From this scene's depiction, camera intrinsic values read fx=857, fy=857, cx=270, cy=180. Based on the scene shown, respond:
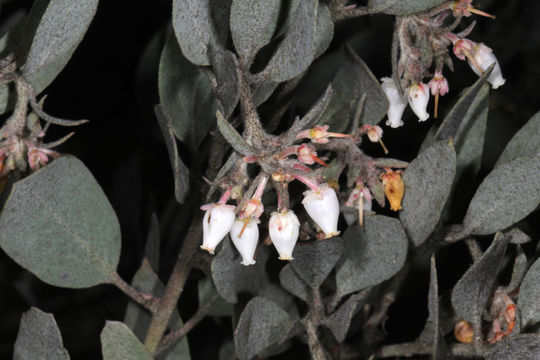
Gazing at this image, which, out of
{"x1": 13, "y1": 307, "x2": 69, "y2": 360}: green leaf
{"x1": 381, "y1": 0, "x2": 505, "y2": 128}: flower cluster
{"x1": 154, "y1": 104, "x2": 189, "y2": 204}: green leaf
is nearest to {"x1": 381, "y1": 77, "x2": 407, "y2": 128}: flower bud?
{"x1": 381, "y1": 0, "x2": 505, "y2": 128}: flower cluster

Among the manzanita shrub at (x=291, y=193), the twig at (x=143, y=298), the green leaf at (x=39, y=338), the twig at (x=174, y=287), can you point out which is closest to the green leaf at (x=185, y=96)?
the manzanita shrub at (x=291, y=193)

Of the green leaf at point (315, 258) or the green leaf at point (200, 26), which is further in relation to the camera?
the green leaf at point (315, 258)

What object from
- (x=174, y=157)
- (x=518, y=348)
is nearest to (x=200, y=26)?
(x=174, y=157)

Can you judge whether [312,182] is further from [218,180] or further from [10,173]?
[10,173]

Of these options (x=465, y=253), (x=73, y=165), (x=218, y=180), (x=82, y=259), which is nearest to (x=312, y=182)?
(x=218, y=180)

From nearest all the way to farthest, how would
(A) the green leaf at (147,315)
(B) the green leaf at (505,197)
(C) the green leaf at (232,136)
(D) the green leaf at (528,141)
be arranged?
(C) the green leaf at (232,136)
(B) the green leaf at (505,197)
(D) the green leaf at (528,141)
(A) the green leaf at (147,315)

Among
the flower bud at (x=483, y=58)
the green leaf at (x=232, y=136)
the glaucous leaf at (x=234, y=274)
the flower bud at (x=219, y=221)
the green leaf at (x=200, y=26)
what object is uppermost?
the green leaf at (x=200, y=26)

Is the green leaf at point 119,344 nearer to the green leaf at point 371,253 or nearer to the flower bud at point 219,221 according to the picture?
the flower bud at point 219,221

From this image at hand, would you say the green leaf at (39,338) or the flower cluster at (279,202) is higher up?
the flower cluster at (279,202)
